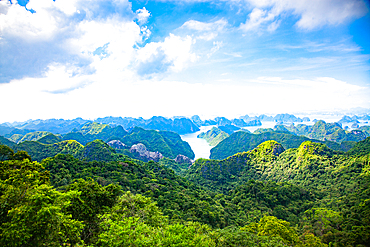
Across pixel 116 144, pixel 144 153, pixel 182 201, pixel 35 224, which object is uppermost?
pixel 35 224

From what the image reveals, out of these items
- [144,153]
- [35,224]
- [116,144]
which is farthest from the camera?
[116,144]

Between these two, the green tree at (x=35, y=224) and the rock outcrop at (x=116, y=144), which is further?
the rock outcrop at (x=116, y=144)

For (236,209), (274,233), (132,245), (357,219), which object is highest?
(132,245)

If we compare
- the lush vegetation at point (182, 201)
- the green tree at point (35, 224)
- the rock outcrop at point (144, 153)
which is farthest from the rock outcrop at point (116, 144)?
the green tree at point (35, 224)

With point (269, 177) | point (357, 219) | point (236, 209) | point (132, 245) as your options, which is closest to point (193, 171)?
point (269, 177)

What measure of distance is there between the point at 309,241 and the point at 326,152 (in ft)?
300

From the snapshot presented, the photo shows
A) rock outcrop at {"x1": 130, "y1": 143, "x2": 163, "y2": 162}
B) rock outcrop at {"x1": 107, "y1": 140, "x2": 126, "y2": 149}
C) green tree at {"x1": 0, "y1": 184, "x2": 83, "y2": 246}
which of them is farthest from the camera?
rock outcrop at {"x1": 107, "y1": 140, "x2": 126, "y2": 149}

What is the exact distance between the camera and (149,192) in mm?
49156

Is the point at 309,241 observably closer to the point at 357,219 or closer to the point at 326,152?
the point at 357,219

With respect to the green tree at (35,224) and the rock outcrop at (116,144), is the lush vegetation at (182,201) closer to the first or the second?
the green tree at (35,224)

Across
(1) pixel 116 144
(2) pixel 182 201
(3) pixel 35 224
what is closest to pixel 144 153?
(1) pixel 116 144

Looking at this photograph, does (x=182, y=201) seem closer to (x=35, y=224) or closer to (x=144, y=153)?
(x=35, y=224)

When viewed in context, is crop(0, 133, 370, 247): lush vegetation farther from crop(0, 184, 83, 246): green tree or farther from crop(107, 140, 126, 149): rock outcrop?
crop(107, 140, 126, 149): rock outcrop

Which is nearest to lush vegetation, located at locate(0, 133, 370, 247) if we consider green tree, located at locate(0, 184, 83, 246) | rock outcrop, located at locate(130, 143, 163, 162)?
green tree, located at locate(0, 184, 83, 246)
